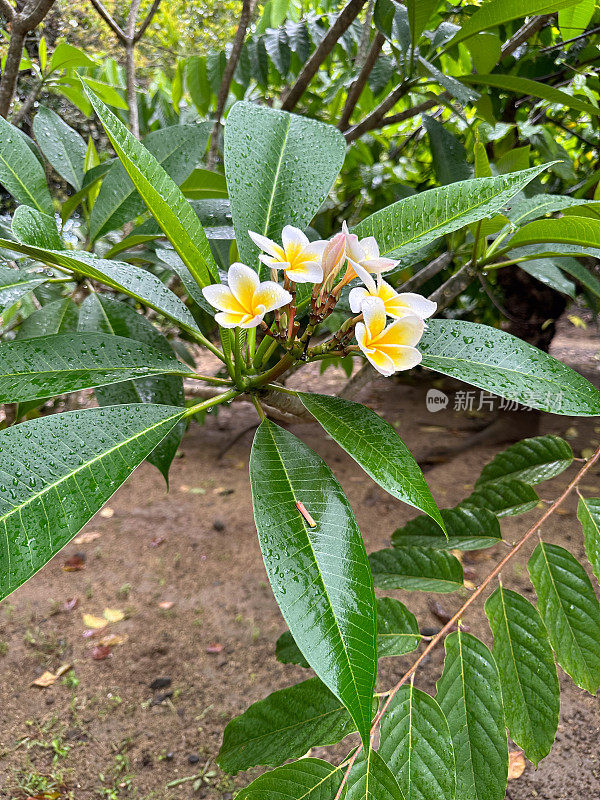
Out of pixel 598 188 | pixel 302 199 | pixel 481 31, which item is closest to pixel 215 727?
pixel 302 199

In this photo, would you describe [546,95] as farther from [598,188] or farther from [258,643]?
[258,643]

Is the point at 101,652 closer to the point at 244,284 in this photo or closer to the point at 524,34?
the point at 244,284

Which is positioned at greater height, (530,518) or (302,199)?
(302,199)

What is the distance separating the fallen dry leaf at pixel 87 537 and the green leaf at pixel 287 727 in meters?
1.93

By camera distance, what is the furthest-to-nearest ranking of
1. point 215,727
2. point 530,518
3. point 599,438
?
point 599,438
point 530,518
point 215,727

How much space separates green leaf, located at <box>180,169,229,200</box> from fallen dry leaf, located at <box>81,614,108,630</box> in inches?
59.4

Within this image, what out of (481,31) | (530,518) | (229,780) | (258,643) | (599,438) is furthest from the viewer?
(599,438)

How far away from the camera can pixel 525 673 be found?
2.25ft

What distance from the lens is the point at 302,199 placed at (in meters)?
0.73

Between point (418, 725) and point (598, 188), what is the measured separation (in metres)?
1.01

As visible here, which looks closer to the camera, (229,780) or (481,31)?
(481,31)

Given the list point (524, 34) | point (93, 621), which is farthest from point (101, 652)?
point (524, 34)

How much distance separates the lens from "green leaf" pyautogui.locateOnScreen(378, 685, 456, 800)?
1.90ft

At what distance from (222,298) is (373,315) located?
0.15m
